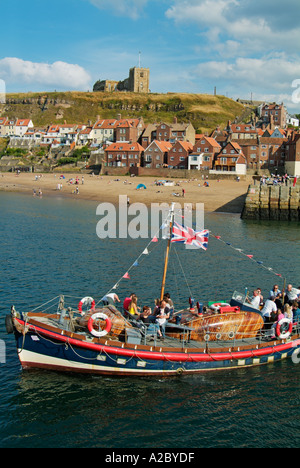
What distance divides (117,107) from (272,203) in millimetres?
109706

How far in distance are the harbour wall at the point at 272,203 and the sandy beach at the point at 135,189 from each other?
14.7 feet

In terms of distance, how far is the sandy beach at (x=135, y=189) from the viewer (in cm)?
6525

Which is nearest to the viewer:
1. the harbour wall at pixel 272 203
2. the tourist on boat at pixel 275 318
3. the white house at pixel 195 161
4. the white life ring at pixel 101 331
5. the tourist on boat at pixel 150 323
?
the white life ring at pixel 101 331

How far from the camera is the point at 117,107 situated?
507 feet

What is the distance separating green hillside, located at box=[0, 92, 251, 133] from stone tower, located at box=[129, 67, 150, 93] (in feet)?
37.3

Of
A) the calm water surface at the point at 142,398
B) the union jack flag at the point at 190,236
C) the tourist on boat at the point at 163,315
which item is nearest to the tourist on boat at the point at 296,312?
the calm water surface at the point at 142,398

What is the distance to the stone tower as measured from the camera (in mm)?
174625

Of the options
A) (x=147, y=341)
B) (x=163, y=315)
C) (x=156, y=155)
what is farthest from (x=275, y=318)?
(x=156, y=155)

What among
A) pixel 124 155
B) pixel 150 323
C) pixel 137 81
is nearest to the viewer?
pixel 150 323

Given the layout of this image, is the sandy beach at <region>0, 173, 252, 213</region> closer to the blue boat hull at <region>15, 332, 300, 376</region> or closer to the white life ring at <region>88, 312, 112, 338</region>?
the blue boat hull at <region>15, 332, 300, 376</region>

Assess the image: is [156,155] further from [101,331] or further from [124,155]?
[101,331]

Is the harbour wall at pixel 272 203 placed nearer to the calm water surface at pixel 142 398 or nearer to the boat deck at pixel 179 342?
the calm water surface at pixel 142 398
